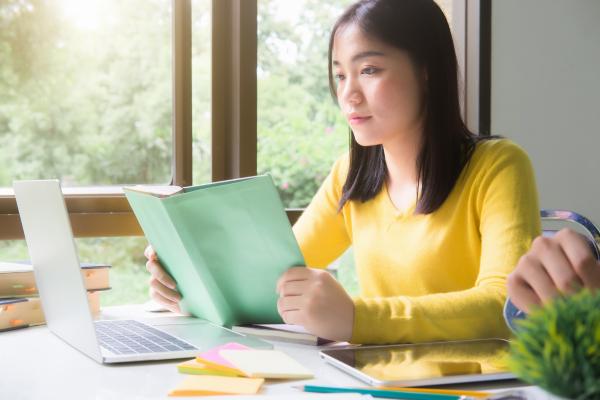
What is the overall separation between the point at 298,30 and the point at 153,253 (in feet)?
6.74

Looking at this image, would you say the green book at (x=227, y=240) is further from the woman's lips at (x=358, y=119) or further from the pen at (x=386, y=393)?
the woman's lips at (x=358, y=119)

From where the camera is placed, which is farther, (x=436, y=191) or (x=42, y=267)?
(x=436, y=191)

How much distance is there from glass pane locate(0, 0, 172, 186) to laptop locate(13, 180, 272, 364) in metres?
0.81

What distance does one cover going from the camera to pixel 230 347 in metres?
1.00

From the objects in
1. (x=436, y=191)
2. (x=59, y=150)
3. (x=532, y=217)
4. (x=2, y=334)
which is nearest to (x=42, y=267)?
(x=2, y=334)

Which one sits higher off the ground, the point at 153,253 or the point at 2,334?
the point at 153,253

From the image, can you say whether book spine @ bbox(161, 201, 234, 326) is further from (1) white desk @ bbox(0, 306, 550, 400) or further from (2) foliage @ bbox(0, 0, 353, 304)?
(2) foliage @ bbox(0, 0, 353, 304)

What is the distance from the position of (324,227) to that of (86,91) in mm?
989

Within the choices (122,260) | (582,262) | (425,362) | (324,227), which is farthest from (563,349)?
(122,260)

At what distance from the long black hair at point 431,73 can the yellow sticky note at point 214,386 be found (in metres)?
0.67

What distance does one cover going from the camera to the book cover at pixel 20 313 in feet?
4.09

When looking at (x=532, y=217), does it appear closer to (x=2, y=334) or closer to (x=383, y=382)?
(x=383, y=382)

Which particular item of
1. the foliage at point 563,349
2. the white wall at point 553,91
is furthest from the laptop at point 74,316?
the white wall at point 553,91

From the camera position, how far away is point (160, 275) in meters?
1.32
